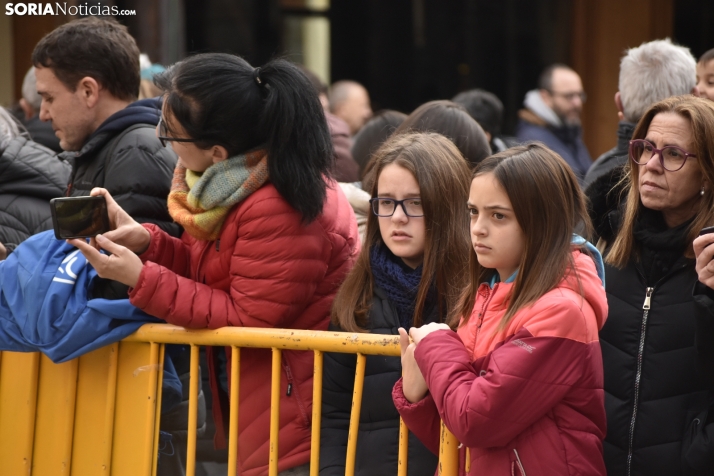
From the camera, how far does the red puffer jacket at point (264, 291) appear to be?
3100 mm

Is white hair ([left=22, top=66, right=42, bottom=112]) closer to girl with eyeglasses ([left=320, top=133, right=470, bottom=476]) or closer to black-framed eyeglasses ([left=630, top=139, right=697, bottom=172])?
girl with eyeglasses ([left=320, top=133, right=470, bottom=476])

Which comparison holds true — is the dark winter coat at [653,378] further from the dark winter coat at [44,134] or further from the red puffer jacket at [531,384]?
the dark winter coat at [44,134]

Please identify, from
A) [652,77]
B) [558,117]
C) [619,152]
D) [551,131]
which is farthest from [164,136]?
[558,117]

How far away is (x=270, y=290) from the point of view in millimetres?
3107

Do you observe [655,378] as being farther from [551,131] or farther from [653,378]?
[551,131]

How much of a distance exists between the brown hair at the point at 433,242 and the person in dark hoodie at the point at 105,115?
2.91 feet

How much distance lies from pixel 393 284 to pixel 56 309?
45.3 inches

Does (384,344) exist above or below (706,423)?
above

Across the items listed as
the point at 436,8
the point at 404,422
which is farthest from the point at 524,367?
the point at 436,8

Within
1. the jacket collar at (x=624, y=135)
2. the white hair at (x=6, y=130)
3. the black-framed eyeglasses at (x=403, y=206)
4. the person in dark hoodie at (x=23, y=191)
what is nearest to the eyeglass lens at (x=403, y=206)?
the black-framed eyeglasses at (x=403, y=206)

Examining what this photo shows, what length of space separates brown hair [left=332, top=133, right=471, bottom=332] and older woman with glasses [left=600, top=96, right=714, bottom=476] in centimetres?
50

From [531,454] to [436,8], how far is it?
9438 mm

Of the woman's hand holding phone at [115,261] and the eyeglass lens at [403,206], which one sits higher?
the eyeglass lens at [403,206]

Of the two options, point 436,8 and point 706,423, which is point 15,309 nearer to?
point 706,423
